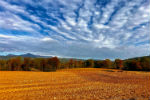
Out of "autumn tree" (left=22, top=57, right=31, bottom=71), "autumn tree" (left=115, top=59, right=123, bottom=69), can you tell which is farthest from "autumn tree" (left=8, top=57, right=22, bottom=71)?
"autumn tree" (left=115, top=59, right=123, bottom=69)

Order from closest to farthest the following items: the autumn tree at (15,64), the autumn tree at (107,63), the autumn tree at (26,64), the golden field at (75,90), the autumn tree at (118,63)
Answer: the golden field at (75,90) < the autumn tree at (15,64) < the autumn tree at (26,64) < the autumn tree at (118,63) < the autumn tree at (107,63)

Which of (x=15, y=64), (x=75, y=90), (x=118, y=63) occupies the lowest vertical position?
(x=75, y=90)

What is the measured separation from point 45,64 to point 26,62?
473 inches

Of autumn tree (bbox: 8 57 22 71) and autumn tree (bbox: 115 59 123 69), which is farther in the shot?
autumn tree (bbox: 115 59 123 69)

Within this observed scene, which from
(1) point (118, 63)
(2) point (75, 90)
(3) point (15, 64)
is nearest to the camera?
(2) point (75, 90)

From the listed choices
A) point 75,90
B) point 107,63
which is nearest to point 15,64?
point 107,63

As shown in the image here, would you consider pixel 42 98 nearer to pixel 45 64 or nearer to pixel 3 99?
pixel 3 99

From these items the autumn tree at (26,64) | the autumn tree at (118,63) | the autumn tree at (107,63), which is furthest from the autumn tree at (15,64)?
the autumn tree at (118,63)

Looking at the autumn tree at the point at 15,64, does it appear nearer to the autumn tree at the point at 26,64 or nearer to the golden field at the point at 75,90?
the autumn tree at the point at 26,64

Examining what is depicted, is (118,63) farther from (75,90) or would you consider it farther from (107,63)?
(75,90)

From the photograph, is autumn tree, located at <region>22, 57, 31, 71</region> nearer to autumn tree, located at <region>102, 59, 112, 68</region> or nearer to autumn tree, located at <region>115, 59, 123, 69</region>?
autumn tree, located at <region>102, 59, 112, 68</region>

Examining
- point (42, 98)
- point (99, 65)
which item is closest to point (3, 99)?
point (42, 98)

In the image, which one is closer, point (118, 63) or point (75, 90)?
point (75, 90)

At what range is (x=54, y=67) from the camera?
67.9 meters
